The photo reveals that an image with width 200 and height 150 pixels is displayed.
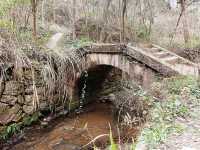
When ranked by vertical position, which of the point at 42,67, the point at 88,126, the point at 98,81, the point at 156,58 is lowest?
the point at 88,126

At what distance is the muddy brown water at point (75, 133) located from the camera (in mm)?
6824

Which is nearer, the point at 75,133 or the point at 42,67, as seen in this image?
the point at 42,67

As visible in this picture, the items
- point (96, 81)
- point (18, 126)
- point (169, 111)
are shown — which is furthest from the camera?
point (96, 81)

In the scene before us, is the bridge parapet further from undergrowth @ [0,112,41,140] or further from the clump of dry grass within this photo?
undergrowth @ [0,112,41,140]

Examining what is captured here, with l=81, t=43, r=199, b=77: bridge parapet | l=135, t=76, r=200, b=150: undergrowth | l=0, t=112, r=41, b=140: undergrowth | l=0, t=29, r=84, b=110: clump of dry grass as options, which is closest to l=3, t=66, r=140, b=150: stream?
l=0, t=112, r=41, b=140: undergrowth

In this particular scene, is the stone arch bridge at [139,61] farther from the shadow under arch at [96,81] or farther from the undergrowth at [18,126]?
the undergrowth at [18,126]

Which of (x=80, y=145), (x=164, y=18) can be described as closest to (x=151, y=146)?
(x=80, y=145)

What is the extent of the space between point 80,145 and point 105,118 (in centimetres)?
199

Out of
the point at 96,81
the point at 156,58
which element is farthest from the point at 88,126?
the point at 96,81

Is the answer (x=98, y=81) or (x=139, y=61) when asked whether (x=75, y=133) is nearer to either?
(x=139, y=61)

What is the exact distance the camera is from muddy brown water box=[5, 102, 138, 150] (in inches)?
269

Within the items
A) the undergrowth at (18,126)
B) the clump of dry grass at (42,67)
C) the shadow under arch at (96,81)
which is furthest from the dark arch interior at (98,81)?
the undergrowth at (18,126)

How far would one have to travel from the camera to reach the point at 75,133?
7605 millimetres

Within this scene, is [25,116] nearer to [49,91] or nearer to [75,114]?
[49,91]
